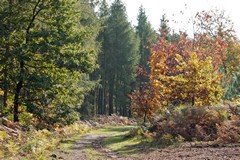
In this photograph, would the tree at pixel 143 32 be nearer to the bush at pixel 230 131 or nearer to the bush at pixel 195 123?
the bush at pixel 195 123

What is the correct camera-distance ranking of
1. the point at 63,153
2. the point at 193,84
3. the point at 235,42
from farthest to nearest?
the point at 235,42
the point at 193,84
the point at 63,153

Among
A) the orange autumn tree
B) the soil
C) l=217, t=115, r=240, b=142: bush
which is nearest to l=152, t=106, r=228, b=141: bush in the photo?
l=217, t=115, r=240, b=142: bush

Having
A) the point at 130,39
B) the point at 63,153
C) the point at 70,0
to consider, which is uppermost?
the point at 130,39

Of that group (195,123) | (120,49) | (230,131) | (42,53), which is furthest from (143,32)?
(230,131)

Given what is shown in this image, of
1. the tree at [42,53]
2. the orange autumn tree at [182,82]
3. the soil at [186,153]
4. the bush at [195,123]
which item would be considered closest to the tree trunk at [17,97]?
the tree at [42,53]

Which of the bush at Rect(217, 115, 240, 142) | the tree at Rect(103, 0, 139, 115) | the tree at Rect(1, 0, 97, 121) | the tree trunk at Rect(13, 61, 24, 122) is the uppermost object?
the tree at Rect(103, 0, 139, 115)

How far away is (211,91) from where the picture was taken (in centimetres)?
1516

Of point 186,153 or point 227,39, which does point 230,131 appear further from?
point 227,39

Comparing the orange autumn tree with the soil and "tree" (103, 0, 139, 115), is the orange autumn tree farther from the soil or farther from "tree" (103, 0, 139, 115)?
"tree" (103, 0, 139, 115)

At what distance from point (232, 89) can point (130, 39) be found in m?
30.0

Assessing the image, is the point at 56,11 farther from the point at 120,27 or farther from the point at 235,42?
the point at 120,27

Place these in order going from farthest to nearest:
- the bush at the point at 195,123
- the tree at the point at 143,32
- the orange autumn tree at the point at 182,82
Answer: the tree at the point at 143,32, the orange autumn tree at the point at 182,82, the bush at the point at 195,123

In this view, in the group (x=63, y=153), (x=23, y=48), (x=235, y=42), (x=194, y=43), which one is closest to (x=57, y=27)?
(x=23, y=48)

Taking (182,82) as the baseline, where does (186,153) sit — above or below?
below
